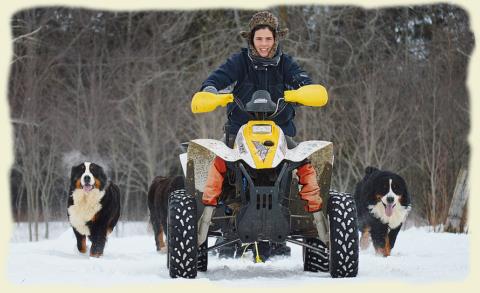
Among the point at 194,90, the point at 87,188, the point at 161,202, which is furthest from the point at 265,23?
the point at 194,90

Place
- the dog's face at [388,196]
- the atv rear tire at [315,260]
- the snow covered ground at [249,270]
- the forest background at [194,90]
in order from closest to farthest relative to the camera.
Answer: the snow covered ground at [249,270] < the atv rear tire at [315,260] < the dog's face at [388,196] < the forest background at [194,90]

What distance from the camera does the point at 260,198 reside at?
19.1ft

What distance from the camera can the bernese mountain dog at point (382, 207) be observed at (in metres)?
10.6

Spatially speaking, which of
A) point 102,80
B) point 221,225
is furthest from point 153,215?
point 102,80

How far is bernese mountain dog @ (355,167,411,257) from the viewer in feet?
34.7

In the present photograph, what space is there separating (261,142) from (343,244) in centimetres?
102

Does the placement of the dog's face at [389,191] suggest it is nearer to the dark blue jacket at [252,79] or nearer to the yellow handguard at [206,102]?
the dark blue jacket at [252,79]

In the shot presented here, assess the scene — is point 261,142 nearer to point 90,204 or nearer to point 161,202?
point 90,204

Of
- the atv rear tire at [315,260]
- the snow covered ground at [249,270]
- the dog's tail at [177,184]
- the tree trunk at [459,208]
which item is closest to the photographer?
the snow covered ground at [249,270]

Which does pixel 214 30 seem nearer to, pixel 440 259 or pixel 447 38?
pixel 447 38

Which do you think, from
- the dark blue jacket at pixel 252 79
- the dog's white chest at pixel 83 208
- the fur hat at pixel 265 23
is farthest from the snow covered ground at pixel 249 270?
the fur hat at pixel 265 23

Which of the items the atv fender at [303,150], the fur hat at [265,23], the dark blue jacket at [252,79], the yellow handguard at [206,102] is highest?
the fur hat at [265,23]

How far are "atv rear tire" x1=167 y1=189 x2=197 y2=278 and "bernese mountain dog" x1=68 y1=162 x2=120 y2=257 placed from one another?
15.4ft

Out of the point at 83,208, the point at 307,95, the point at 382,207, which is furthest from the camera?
the point at 83,208
